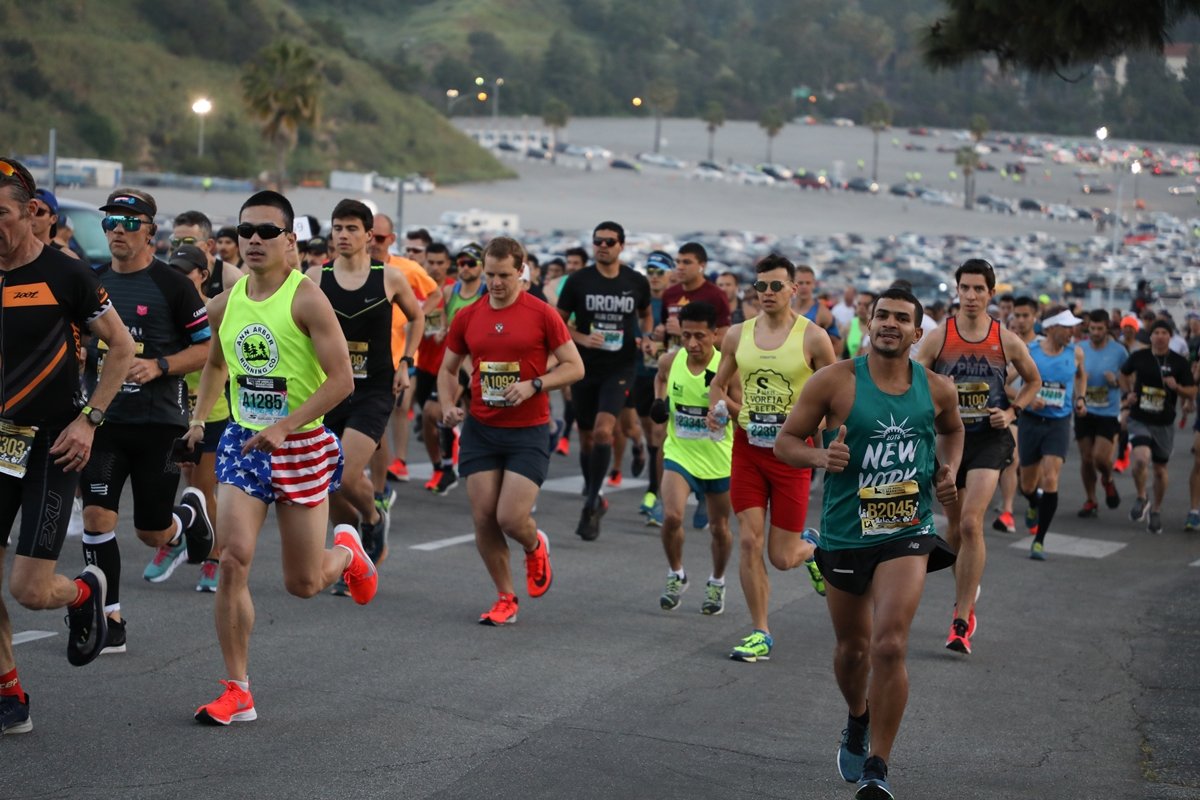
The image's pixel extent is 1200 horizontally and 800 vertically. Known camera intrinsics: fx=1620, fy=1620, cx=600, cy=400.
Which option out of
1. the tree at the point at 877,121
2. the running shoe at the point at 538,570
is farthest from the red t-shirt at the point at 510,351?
the tree at the point at 877,121

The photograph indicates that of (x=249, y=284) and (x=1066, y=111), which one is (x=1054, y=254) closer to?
(x=1066, y=111)

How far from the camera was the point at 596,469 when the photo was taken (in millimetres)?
12281

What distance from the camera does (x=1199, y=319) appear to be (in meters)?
30.8

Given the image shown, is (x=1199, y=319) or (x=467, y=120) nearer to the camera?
(x=1199, y=319)

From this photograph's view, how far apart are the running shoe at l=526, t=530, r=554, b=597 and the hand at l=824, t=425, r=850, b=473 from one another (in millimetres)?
3430

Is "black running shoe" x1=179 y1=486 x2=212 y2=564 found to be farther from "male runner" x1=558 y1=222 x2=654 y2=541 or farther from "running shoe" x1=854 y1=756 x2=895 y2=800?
"running shoe" x1=854 y1=756 x2=895 y2=800

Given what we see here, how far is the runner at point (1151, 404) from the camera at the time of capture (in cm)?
1571

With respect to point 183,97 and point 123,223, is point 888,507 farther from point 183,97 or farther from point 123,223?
point 183,97

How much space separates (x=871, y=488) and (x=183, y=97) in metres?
96.4

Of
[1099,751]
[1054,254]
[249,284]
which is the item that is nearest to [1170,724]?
[1099,751]

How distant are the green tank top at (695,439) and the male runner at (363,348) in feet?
5.65

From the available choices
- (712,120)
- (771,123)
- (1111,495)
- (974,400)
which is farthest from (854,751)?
(712,120)

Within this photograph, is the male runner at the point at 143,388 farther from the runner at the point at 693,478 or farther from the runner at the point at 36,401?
the runner at the point at 693,478

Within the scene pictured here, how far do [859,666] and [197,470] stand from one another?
4748 millimetres
